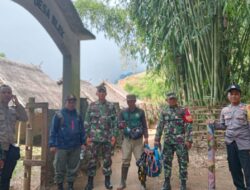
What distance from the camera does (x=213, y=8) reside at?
8.20 metres

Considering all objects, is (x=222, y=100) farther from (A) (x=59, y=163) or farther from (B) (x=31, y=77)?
(B) (x=31, y=77)

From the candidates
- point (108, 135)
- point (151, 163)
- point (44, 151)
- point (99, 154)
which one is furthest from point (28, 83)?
point (151, 163)

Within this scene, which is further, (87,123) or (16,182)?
(16,182)

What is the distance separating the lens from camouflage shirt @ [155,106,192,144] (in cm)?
515

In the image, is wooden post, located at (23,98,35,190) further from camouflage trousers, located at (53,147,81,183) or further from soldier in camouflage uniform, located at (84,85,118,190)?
soldier in camouflage uniform, located at (84,85,118,190)

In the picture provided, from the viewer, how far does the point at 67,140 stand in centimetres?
506

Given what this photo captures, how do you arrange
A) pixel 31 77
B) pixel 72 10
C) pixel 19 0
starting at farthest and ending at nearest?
1. pixel 31 77
2. pixel 72 10
3. pixel 19 0

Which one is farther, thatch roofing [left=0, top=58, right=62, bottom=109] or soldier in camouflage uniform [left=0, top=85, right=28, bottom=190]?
thatch roofing [left=0, top=58, right=62, bottom=109]

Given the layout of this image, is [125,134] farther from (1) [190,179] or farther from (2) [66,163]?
(1) [190,179]

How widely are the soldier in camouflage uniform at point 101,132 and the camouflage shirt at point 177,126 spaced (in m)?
0.79

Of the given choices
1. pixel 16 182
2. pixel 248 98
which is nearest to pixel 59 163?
pixel 16 182

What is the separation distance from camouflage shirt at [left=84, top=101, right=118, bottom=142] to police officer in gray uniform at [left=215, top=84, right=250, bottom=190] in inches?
66.7

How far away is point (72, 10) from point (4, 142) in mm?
3045

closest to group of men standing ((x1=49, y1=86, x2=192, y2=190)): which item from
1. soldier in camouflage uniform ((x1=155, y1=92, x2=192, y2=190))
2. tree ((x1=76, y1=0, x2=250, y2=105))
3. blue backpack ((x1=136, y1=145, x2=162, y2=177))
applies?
soldier in camouflage uniform ((x1=155, y1=92, x2=192, y2=190))
